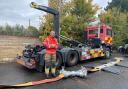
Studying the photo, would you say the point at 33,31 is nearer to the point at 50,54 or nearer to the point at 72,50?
the point at 72,50

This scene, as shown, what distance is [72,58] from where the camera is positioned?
44.9 ft

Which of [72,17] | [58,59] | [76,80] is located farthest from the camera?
[72,17]

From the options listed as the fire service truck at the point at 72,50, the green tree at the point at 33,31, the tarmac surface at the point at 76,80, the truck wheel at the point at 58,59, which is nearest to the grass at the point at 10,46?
the fire service truck at the point at 72,50

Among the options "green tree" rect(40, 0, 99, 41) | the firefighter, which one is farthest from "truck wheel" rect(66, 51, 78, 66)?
"green tree" rect(40, 0, 99, 41)

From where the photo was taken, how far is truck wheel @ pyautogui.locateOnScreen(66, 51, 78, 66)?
43.5ft

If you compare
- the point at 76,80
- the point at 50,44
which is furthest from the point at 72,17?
the point at 76,80

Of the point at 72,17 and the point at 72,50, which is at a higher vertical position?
the point at 72,17

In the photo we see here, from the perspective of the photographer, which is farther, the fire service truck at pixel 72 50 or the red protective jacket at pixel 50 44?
the fire service truck at pixel 72 50

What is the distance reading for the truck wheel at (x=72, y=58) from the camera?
13.3 metres

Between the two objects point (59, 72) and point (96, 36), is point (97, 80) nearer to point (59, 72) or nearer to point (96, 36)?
point (59, 72)

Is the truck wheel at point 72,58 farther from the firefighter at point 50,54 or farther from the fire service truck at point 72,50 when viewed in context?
the firefighter at point 50,54

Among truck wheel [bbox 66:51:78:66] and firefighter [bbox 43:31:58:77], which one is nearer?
firefighter [bbox 43:31:58:77]

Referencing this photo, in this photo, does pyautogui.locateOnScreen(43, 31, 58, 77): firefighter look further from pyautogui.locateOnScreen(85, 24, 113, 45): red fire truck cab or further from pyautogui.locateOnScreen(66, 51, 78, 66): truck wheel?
pyautogui.locateOnScreen(85, 24, 113, 45): red fire truck cab

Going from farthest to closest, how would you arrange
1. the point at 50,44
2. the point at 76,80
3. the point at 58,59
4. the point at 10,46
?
the point at 10,46 < the point at 58,59 < the point at 50,44 < the point at 76,80
